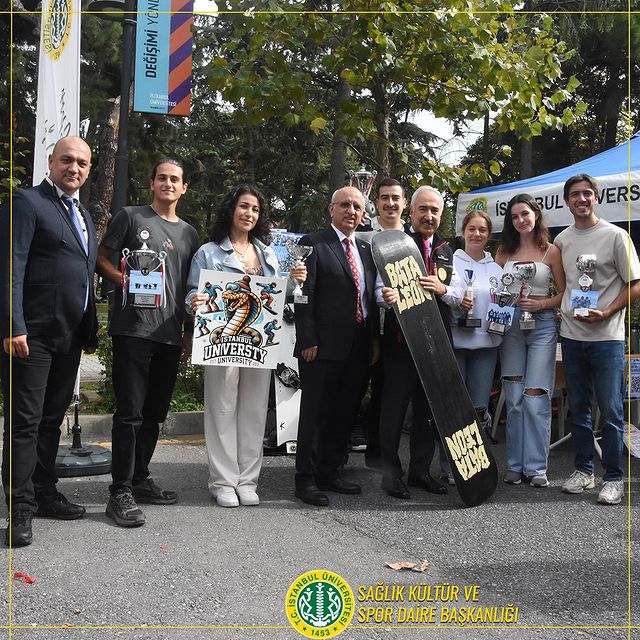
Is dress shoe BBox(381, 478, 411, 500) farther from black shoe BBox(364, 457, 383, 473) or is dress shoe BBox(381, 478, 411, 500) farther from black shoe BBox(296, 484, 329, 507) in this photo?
black shoe BBox(296, 484, 329, 507)

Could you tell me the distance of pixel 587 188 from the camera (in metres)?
5.03

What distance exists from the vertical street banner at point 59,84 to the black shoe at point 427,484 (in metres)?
3.13

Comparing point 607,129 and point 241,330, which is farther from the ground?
point 607,129

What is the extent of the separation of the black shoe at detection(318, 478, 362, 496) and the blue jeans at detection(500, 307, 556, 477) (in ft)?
3.63

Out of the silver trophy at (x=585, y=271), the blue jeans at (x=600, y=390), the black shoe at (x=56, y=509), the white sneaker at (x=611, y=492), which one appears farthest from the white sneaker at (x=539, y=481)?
the black shoe at (x=56, y=509)

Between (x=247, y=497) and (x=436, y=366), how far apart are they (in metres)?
1.32

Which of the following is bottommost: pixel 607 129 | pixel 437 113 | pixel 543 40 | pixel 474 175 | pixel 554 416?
pixel 554 416

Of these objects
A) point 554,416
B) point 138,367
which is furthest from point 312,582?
point 554,416

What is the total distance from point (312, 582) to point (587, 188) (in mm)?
3176

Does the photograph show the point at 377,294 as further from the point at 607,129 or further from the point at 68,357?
the point at 607,129

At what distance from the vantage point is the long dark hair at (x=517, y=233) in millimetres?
5414

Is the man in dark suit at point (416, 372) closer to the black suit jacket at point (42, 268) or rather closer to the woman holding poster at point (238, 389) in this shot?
the woman holding poster at point (238, 389)

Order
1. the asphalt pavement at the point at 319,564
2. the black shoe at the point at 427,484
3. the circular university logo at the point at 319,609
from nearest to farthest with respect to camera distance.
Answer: the circular university logo at the point at 319,609 < the asphalt pavement at the point at 319,564 < the black shoe at the point at 427,484

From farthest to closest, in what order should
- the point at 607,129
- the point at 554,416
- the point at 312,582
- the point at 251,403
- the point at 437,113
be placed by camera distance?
1. the point at 607,129
2. the point at 437,113
3. the point at 554,416
4. the point at 251,403
5. the point at 312,582
